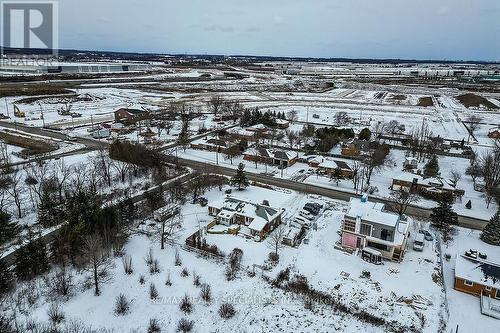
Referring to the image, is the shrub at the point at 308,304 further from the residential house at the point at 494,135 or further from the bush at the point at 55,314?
the residential house at the point at 494,135

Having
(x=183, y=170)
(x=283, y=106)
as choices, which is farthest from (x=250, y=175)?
(x=283, y=106)

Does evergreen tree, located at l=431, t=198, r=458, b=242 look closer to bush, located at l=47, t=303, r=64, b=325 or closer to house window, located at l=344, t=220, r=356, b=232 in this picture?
house window, located at l=344, t=220, r=356, b=232

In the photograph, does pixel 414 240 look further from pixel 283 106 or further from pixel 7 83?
pixel 7 83

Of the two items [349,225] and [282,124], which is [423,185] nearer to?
[349,225]

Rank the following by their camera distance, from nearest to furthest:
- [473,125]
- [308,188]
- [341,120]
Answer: [308,188] → [473,125] → [341,120]

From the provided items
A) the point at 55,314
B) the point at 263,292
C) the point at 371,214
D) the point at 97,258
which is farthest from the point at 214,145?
the point at 55,314

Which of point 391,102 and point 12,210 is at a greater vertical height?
point 391,102
